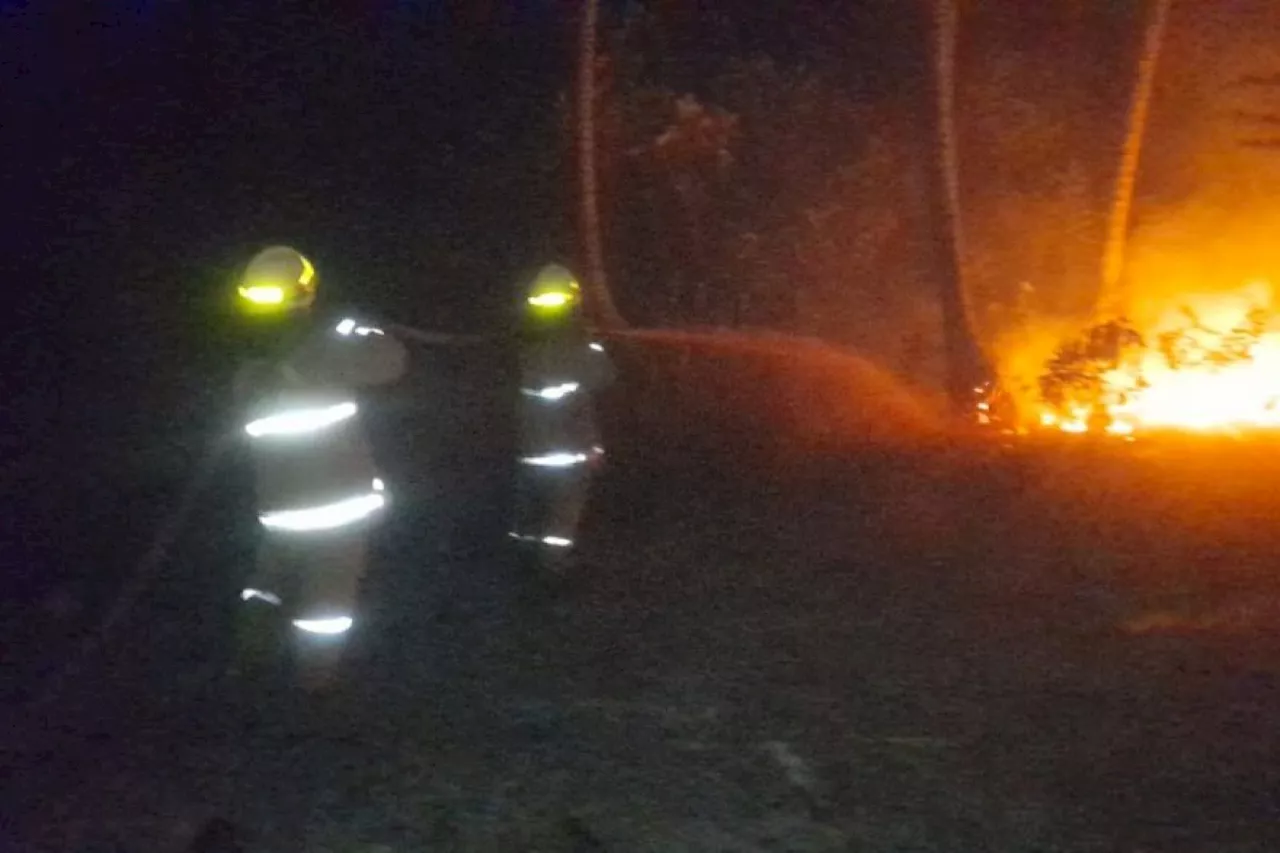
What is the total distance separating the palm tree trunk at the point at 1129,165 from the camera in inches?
449

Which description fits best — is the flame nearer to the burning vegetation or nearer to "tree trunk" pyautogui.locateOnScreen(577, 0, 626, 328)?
the burning vegetation

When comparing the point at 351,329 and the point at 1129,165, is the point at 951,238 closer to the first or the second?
the point at 1129,165

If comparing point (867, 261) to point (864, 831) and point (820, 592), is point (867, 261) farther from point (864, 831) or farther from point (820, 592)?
point (864, 831)

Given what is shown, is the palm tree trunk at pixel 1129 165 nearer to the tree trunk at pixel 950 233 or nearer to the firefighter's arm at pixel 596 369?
the tree trunk at pixel 950 233

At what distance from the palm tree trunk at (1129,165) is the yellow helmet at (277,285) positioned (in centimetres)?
762

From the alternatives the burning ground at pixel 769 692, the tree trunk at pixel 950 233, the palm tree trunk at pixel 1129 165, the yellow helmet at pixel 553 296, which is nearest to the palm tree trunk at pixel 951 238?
the tree trunk at pixel 950 233

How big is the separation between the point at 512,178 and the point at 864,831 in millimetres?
8534

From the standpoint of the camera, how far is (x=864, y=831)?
494 cm

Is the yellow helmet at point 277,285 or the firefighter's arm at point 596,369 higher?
the yellow helmet at point 277,285

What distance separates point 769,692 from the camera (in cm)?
619

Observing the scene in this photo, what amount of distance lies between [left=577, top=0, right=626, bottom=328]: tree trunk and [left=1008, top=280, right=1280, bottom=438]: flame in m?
3.54

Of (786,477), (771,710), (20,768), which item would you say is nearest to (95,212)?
(786,477)

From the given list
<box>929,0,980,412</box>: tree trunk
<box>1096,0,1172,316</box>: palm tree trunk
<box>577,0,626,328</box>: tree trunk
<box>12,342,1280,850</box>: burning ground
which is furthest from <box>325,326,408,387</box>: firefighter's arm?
<box>1096,0,1172,316</box>: palm tree trunk

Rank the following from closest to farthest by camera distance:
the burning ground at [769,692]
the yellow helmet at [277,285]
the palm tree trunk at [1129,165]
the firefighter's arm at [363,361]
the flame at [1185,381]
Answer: the burning ground at [769,692]
the yellow helmet at [277,285]
the firefighter's arm at [363,361]
the flame at [1185,381]
the palm tree trunk at [1129,165]
